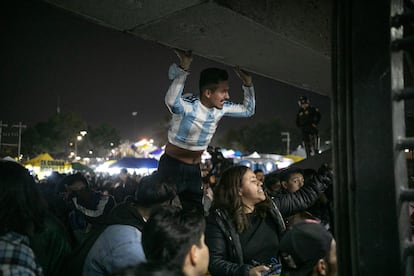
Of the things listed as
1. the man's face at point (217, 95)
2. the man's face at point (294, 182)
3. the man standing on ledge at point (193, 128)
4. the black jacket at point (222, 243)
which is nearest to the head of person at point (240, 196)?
the black jacket at point (222, 243)

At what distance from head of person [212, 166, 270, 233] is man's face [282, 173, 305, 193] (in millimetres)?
1704

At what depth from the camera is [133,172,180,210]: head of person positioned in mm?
3160

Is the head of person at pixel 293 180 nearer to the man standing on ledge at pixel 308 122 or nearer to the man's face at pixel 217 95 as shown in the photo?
the man's face at pixel 217 95

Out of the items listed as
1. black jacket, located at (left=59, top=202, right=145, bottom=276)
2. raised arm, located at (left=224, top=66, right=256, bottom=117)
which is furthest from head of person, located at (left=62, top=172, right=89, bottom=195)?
raised arm, located at (left=224, top=66, right=256, bottom=117)

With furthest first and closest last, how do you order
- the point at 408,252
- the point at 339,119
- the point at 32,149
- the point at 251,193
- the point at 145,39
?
the point at 32,149 → the point at 251,193 → the point at 145,39 → the point at 339,119 → the point at 408,252

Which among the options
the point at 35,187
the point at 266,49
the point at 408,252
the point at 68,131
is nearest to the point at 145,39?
the point at 266,49

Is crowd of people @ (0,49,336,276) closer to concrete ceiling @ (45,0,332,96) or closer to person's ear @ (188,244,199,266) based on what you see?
person's ear @ (188,244,199,266)

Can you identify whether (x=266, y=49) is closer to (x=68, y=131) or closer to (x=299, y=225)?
(x=299, y=225)

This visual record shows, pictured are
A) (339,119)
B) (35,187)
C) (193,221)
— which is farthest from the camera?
(35,187)

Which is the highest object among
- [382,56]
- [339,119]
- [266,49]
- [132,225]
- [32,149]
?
[32,149]

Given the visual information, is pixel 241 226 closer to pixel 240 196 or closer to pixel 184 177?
pixel 240 196

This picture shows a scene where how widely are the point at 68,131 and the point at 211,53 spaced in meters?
69.4

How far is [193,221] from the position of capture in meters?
2.42

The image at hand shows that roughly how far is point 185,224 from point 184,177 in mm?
1163
